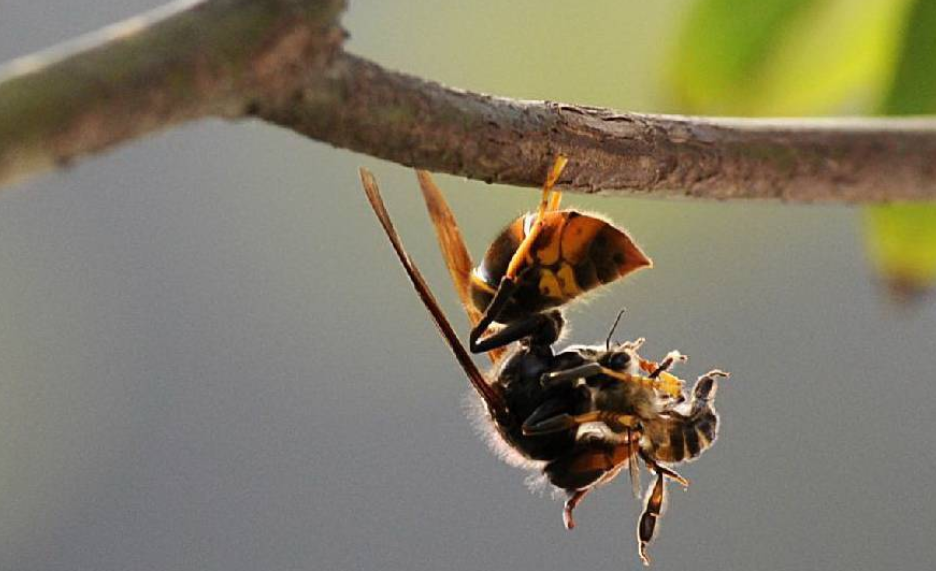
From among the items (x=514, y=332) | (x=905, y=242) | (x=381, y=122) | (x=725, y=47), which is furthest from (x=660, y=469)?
(x=381, y=122)

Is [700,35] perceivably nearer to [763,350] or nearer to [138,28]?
[138,28]

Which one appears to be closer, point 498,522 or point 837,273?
point 498,522

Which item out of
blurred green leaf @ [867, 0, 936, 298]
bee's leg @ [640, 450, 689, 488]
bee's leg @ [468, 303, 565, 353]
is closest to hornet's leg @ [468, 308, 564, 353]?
bee's leg @ [468, 303, 565, 353]

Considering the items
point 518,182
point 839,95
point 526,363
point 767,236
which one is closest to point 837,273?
point 767,236

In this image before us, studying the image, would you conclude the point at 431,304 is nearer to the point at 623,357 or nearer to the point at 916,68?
the point at 623,357

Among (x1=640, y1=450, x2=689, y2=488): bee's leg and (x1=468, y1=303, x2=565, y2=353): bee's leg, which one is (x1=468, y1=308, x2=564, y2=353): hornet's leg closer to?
(x1=468, y1=303, x2=565, y2=353): bee's leg

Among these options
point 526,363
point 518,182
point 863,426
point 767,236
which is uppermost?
point 767,236

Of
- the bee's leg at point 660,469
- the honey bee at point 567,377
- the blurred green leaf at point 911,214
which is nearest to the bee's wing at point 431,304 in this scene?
the honey bee at point 567,377
